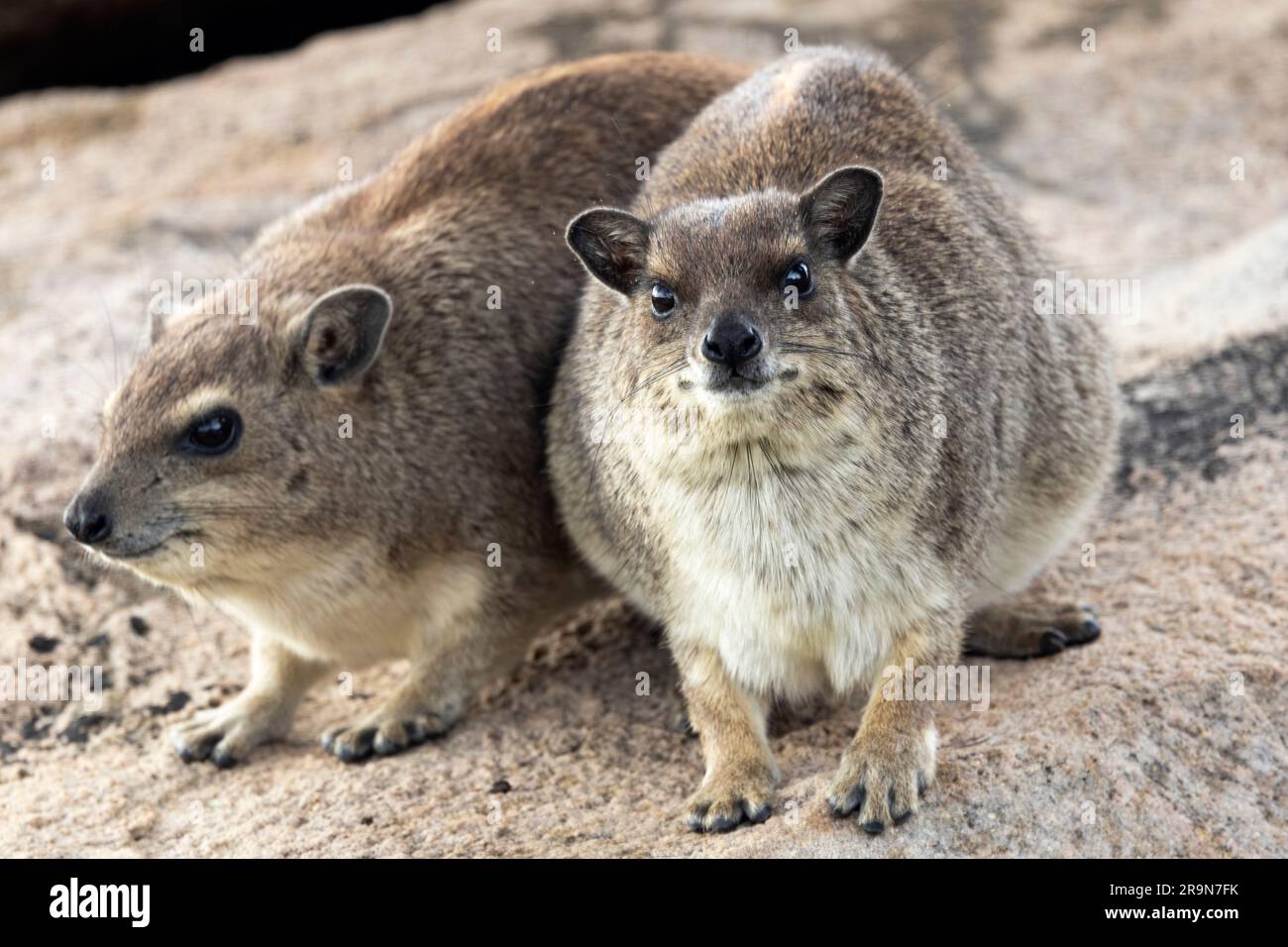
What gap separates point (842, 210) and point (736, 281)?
0.58 m

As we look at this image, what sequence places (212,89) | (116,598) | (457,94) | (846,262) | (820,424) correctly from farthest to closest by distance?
(212,89), (457,94), (116,598), (846,262), (820,424)

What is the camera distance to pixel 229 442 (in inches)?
260

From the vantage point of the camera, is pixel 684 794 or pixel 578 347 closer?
pixel 684 794

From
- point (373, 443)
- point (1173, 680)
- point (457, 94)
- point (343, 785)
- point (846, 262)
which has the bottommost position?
point (343, 785)

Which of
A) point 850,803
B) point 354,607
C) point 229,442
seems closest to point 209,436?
point 229,442

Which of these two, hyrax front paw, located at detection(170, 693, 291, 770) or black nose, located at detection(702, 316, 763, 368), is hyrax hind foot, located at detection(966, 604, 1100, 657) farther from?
hyrax front paw, located at detection(170, 693, 291, 770)

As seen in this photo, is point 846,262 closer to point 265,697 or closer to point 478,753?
point 478,753

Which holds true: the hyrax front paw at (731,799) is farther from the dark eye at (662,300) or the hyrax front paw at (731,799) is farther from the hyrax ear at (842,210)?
the hyrax ear at (842,210)

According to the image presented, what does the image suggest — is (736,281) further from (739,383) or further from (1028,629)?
(1028,629)

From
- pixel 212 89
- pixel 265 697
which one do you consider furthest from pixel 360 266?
pixel 212 89

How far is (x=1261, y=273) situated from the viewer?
9.21 metres

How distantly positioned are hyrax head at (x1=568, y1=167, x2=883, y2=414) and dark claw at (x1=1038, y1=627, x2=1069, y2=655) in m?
1.96

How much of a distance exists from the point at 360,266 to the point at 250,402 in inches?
37.1

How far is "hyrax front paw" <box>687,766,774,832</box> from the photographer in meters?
5.68
